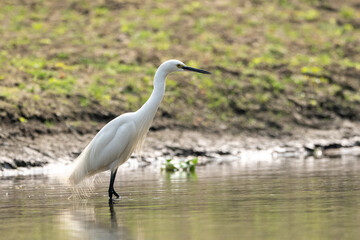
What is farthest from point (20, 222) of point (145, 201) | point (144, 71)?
point (144, 71)

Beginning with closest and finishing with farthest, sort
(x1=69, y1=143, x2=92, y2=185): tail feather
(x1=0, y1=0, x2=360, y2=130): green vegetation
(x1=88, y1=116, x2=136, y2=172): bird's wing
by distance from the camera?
(x1=88, y1=116, x2=136, y2=172): bird's wing < (x1=69, y1=143, x2=92, y2=185): tail feather < (x1=0, y1=0, x2=360, y2=130): green vegetation

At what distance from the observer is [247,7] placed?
90.6ft

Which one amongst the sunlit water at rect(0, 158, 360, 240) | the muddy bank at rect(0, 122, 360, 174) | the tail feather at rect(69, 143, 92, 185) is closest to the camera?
the sunlit water at rect(0, 158, 360, 240)

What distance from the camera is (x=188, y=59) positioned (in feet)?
73.5

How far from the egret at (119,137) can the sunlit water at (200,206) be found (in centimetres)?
48

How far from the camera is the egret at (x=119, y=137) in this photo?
34.3 ft

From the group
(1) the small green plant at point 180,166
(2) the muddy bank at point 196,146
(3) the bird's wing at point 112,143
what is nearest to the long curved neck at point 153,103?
(3) the bird's wing at point 112,143

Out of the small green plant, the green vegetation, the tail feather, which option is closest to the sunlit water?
the tail feather

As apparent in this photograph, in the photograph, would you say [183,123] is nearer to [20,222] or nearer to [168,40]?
[168,40]

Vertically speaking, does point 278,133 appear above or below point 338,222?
above

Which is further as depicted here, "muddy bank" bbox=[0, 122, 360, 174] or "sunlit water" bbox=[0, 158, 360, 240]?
"muddy bank" bbox=[0, 122, 360, 174]

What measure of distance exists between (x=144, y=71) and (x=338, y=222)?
14929 mm

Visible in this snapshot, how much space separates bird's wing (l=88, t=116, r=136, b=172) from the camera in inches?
411

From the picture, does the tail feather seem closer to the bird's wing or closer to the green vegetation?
the bird's wing
